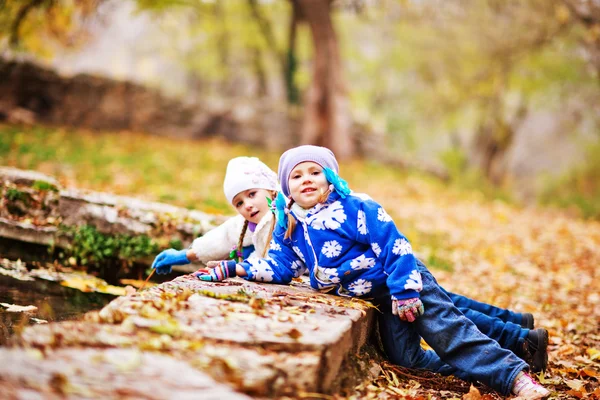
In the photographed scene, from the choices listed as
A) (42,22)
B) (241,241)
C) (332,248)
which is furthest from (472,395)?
(42,22)

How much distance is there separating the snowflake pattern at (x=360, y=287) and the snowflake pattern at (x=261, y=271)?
488 mm

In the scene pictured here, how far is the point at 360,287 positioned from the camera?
3.06m

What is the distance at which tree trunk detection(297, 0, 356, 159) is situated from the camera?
12.4m

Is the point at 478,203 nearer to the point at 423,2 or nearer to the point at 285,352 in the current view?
the point at 423,2

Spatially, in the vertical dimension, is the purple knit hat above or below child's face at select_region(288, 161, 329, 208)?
above

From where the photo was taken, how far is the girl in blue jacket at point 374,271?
112 inches

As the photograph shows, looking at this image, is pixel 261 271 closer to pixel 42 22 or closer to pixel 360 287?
pixel 360 287

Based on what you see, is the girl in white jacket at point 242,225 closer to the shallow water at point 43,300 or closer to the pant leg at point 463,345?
the shallow water at point 43,300

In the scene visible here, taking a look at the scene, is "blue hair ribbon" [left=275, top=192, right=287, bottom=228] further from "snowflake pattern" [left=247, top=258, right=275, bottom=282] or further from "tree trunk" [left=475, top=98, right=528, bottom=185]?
Answer: "tree trunk" [left=475, top=98, right=528, bottom=185]

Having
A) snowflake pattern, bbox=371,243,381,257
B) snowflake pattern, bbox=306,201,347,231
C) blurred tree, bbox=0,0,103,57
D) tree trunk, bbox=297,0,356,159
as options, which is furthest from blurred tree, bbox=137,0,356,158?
snowflake pattern, bbox=371,243,381,257

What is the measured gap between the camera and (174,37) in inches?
774

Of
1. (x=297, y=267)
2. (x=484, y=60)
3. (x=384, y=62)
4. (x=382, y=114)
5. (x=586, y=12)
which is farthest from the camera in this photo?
(x=382, y=114)

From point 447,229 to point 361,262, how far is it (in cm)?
584

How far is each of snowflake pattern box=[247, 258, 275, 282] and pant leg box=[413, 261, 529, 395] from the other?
0.90 meters
